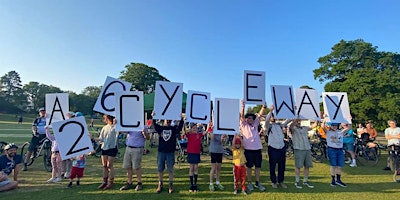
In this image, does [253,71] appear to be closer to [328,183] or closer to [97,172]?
[328,183]

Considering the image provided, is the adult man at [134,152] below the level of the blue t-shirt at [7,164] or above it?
above

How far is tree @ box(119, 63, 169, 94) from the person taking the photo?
Result: 2082 inches

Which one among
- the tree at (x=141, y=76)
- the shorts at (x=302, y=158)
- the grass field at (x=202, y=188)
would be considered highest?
the tree at (x=141, y=76)

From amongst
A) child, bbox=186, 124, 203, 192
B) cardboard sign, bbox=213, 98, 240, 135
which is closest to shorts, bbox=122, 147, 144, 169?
child, bbox=186, 124, 203, 192

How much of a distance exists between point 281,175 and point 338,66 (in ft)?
95.7

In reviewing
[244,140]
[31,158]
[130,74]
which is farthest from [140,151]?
[130,74]

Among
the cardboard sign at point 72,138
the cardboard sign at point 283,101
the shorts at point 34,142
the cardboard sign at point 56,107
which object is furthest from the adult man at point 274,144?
the shorts at point 34,142

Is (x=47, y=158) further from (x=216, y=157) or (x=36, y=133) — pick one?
(x=216, y=157)

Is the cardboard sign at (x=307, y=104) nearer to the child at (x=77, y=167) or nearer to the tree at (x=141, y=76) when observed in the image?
the child at (x=77, y=167)

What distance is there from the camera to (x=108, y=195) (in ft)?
18.0

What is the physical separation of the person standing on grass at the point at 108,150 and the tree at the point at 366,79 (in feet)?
78.7

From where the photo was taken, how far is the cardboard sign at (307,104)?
592 centimetres

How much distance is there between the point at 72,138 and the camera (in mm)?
5215

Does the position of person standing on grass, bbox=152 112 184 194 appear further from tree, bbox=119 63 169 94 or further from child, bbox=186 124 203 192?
tree, bbox=119 63 169 94
